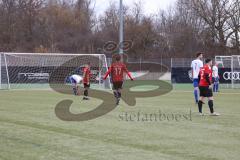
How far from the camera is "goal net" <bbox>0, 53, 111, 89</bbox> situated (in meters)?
40.0

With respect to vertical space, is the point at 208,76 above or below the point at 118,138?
above

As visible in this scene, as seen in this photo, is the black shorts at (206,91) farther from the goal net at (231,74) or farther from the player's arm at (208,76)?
the goal net at (231,74)

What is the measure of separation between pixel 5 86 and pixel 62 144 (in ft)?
95.8

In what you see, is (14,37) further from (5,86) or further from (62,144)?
(62,144)

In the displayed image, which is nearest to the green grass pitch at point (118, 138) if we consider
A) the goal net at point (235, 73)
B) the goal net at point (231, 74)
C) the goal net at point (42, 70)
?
the goal net at point (42, 70)

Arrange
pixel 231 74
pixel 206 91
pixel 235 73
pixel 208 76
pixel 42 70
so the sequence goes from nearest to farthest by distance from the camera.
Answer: pixel 208 76, pixel 206 91, pixel 231 74, pixel 235 73, pixel 42 70

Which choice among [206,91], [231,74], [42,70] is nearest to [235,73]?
[231,74]

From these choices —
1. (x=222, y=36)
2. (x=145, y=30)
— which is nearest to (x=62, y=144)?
(x=222, y=36)

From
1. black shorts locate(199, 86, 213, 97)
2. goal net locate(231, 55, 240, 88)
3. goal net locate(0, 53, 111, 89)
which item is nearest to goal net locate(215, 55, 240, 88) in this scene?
goal net locate(231, 55, 240, 88)

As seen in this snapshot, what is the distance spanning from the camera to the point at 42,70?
42906 mm

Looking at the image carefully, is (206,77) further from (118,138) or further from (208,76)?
(118,138)

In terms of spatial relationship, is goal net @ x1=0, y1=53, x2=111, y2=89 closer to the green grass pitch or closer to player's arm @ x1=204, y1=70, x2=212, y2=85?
player's arm @ x1=204, y1=70, x2=212, y2=85

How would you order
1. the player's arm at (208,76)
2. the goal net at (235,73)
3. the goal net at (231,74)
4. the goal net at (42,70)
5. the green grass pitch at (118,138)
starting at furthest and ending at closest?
1. the goal net at (231,74)
2. the goal net at (235,73)
3. the goal net at (42,70)
4. the player's arm at (208,76)
5. the green grass pitch at (118,138)

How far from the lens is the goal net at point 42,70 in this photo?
4003cm
